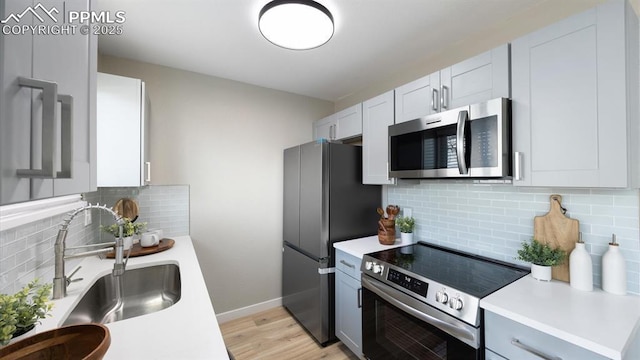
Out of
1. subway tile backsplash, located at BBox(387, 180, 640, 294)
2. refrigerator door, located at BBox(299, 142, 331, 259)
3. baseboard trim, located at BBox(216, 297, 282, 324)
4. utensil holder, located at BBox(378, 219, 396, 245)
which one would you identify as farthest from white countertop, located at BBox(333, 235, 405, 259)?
baseboard trim, located at BBox(216, 297, 282, 324)

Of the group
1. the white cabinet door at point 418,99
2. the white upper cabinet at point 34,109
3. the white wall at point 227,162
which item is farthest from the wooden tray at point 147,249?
the white cabinet door at point 418,99

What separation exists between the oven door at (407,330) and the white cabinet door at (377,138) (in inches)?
33.7

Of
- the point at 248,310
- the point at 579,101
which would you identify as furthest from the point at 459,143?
the point at 248,310

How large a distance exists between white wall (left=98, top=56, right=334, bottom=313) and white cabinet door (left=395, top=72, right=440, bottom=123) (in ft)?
4.58

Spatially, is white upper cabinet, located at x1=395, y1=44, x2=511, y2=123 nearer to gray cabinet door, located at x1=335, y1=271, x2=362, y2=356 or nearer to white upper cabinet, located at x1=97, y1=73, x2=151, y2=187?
gray cabinet door, located at x1=335, y1=271, x2=362, y2=356

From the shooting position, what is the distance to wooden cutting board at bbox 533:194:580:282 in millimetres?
1356

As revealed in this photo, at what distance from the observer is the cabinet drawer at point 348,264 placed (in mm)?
1920

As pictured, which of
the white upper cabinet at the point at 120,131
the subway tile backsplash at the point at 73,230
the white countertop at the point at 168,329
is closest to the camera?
the white countertop at the point at 168,329

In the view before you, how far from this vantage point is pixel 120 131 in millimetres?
1699

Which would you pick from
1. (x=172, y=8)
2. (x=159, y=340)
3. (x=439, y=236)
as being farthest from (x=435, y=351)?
(x=172, y=8)

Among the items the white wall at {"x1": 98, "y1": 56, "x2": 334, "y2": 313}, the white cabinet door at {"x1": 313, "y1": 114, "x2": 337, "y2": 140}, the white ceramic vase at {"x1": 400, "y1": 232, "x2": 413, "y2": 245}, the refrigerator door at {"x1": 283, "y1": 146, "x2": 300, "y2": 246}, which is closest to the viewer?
the white ceramic vase at {"x1": 400, "y1": 232, "x2": 413, "y2": 245}

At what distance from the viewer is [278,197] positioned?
289 centimetres

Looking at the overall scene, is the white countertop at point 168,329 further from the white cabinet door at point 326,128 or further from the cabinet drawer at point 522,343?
the white cabinet door at point 326,128

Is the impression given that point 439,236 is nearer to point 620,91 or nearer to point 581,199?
point 581,199
